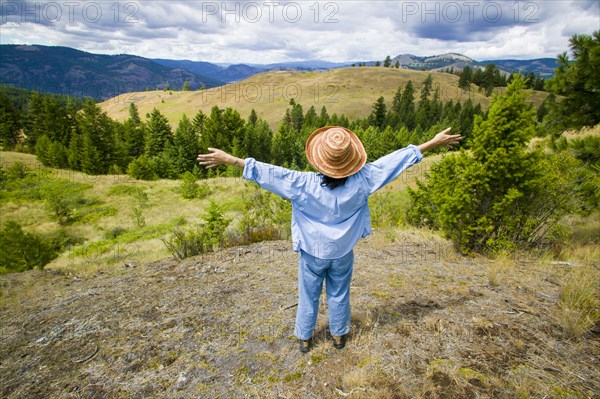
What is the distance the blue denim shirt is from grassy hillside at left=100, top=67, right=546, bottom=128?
74.2 meters

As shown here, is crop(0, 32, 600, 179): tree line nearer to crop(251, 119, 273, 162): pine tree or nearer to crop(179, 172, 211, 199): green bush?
crop(251, 119, 273, 162): pine tree

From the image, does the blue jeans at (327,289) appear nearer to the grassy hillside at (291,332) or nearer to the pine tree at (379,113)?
the grassy hillside at (291,332)

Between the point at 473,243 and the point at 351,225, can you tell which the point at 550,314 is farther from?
the point at 351,225

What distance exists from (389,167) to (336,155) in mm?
597

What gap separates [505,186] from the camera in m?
5.82

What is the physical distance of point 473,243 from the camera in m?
6.18

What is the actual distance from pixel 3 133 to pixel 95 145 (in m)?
15.6

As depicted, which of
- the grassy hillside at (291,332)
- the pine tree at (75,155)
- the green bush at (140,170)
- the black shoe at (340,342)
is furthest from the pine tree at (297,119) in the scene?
the black shoe at (340,342)

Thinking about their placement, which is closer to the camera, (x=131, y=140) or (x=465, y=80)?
(x=131, y=140)

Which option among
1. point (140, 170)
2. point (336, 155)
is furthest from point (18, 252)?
point (140, 170)

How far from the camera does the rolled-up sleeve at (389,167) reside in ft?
8.88

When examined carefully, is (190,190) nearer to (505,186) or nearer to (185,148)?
(185,148)

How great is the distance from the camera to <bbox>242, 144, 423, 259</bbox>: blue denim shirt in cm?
262

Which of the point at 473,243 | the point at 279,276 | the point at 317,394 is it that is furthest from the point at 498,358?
the point at 473,243
